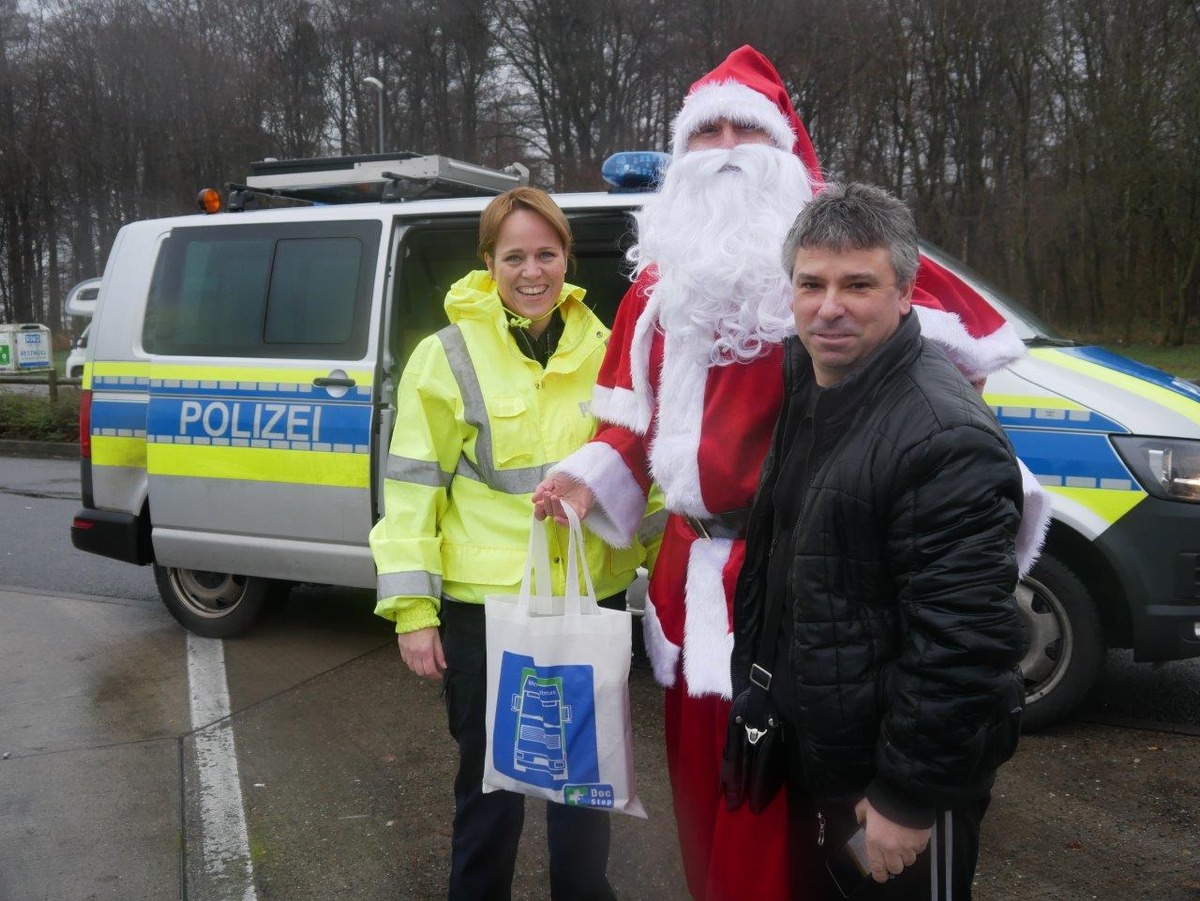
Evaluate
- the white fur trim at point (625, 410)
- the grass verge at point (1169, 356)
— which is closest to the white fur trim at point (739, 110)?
the white fur trim at point (625, 410)

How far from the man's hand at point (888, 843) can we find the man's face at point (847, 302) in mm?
701

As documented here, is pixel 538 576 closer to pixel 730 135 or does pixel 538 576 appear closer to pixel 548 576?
pixel 548 576

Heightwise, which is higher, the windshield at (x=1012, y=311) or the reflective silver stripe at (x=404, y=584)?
the windshield at (x=1012, y=311)

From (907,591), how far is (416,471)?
1.26 metres

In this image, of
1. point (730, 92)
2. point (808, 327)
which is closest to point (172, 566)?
point (730, 92)

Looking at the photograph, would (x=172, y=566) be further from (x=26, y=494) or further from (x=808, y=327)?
(x=26, y=494)

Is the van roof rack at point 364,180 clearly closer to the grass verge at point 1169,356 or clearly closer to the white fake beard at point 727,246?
the white fake beard at point 727,246

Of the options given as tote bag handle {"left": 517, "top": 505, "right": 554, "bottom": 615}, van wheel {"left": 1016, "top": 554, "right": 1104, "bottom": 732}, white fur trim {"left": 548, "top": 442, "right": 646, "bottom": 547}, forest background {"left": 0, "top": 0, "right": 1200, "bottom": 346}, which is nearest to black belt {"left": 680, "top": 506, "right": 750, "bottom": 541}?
white fur trim {"left": 548, "top": 442, "right": 646, "bottom": 547}

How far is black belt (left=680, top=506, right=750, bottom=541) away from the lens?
2225 millimetres

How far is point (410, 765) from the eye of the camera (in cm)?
404

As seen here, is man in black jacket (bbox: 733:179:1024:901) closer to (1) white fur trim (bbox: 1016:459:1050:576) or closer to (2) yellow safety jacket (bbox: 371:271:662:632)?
(1) white fur trim (bbox: 1016:459:1050:576)

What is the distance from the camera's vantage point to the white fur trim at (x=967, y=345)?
2.11 meters

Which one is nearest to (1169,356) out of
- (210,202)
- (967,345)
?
(210,202)

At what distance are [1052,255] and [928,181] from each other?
11.2ft
